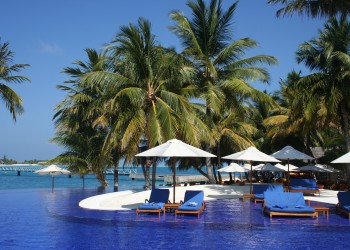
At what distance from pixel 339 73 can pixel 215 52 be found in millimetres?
6894

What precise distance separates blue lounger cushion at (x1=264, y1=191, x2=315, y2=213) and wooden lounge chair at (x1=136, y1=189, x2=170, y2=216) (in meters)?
3.39

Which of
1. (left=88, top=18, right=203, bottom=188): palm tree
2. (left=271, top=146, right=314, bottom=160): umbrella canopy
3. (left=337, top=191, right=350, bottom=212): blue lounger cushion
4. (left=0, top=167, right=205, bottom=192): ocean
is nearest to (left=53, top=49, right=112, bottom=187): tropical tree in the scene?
(left=0, top=167, right=205, bottom=192): ocean

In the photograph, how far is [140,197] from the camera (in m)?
16.6

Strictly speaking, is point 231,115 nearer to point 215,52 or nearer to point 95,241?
point 215,52

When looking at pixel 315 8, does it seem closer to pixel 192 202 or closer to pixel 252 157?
pixel 252 157

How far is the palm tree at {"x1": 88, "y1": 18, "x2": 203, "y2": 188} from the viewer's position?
17047mm

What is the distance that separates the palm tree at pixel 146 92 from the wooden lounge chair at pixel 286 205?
16.6 ft

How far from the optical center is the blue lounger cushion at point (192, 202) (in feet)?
40.7

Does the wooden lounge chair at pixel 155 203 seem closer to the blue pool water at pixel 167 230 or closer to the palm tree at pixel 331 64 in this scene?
the blue pool water at pixel 167 230

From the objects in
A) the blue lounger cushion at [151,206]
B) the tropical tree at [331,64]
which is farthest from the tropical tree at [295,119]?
the blue lounger cushion at [151,206]

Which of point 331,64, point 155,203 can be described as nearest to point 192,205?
point 155,203

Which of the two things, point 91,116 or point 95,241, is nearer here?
point 95,241

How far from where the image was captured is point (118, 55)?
61.6 feet

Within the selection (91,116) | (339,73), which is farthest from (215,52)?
(91,116)
